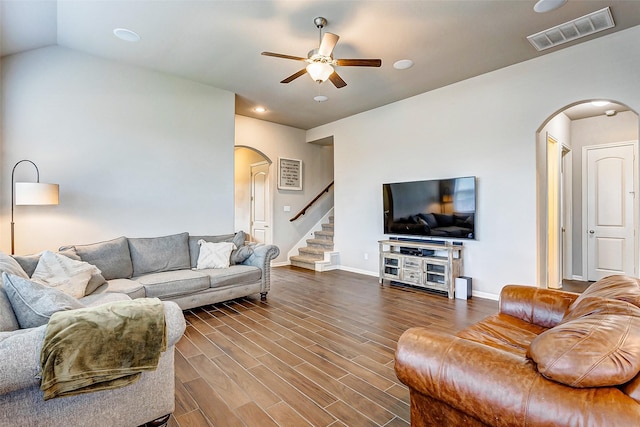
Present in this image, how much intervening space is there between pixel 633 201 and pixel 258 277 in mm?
5867

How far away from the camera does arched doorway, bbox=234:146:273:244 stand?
22.8 feet

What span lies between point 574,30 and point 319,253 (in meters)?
5.17

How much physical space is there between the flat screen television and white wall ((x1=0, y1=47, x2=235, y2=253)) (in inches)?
107

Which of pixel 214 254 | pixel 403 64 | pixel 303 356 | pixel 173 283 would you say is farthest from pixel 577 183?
pixel 173 283

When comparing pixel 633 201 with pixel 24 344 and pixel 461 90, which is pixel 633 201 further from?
pixel 24 344

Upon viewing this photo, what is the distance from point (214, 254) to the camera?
4125 millimetres

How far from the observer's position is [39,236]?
349 centimetres

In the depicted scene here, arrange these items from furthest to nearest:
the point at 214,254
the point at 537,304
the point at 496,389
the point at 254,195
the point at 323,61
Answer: the point at 254,195, the point at 214,254, the point at 323,61, the point at 537,304, the point at 496,389

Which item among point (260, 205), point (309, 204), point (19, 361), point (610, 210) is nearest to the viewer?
point (19, 361)

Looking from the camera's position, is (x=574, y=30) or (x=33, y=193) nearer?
(x=33, y=193)

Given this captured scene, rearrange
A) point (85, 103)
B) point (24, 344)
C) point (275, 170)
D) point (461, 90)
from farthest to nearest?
1. point (275, 170)
2. point (461, 90)
3. point (85, 103)
4. point (24, 344)

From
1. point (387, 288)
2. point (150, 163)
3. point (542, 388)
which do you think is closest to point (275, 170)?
point (150, 163)

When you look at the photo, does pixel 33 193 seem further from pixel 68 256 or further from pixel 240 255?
pixel 240 255

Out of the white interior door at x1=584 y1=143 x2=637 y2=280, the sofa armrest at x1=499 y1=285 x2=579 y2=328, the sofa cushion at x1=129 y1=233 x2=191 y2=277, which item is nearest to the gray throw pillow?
the sofa cushion at x1=129 y1=233 x2=191 y2=277
